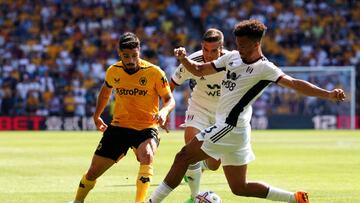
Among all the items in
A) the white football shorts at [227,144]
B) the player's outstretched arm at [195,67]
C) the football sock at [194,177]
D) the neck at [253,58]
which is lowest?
the football sock at [194,177]

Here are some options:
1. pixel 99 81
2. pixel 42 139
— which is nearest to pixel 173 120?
pixel 99 81

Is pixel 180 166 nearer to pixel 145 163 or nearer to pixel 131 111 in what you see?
pixel 145 163

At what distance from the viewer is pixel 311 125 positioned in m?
38.3

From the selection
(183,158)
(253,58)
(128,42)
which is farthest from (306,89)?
(128,42)

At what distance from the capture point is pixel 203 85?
12539 millimetres

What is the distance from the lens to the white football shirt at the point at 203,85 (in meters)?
12.4

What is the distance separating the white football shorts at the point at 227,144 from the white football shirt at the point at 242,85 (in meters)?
0.09

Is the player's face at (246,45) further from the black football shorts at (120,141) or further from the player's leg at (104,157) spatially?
the player's leg at (104,157)

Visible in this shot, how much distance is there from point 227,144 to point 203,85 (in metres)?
3.07

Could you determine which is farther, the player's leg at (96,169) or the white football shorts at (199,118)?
the white football shorts at (199,118)

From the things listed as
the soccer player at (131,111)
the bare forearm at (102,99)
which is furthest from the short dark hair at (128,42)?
the bare forearm at (102,99)

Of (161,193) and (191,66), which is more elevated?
(191,66)

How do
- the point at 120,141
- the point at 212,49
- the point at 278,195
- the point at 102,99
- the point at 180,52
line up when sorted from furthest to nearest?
Answer: the point at 212,49
the point at 102,99
the point at 120,141
the point at 278,195
the point at 180,52

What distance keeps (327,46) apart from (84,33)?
36.8 feet
